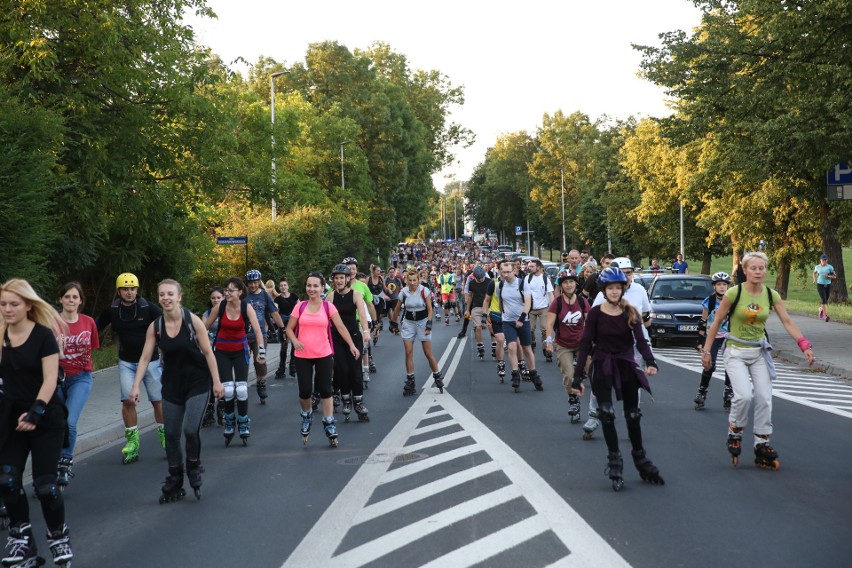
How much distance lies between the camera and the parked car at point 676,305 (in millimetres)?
23078

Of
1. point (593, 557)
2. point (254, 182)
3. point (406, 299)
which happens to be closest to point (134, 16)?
point (254, 182)

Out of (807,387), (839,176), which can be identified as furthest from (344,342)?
(839,176)

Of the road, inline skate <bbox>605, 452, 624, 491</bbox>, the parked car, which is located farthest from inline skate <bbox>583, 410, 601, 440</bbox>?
the parked car

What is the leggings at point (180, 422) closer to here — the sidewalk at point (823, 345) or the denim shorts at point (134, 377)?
the denim shorts at point (134, 377)

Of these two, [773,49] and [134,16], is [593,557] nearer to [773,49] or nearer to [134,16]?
[134,16]

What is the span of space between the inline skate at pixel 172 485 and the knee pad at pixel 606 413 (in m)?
3.38

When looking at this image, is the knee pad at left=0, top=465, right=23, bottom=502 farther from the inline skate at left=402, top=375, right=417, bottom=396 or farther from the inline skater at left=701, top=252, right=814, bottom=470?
the inline skate at left=402, top=375, right=417, bottom=396

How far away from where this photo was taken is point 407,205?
72.5 meters

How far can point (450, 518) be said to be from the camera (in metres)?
6.93

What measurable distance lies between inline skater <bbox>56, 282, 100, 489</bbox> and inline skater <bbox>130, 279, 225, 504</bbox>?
113cm

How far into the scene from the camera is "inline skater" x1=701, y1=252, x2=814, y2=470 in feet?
28.6

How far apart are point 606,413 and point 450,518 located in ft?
6.04

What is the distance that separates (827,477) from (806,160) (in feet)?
50.7

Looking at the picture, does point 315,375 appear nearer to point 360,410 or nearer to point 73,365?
point 360,410
